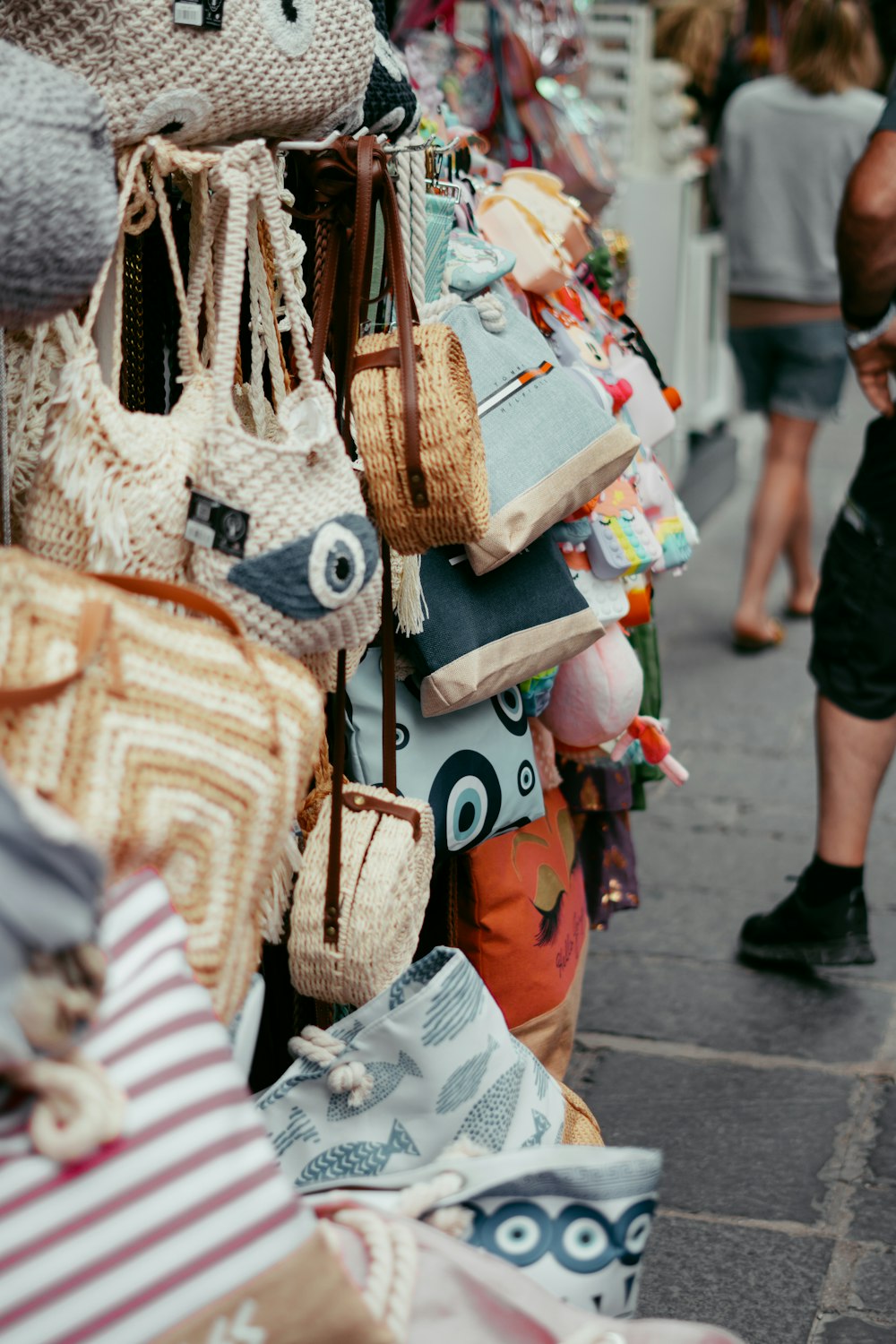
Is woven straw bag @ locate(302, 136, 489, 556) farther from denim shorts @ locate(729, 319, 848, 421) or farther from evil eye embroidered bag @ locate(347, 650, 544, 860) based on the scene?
denim shorts @ locate(729, 319, 848, 421)

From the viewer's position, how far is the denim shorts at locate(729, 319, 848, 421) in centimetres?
544

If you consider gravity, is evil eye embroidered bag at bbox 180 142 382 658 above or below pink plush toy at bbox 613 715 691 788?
above

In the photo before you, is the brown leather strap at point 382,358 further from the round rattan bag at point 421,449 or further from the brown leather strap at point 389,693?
the brown leather strap at point 389,693

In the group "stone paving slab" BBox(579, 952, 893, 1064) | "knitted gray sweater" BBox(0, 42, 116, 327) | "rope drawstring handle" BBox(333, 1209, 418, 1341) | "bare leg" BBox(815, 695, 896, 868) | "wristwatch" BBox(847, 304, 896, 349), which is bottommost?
"stone paving slab" BBox(579, 952, 893, 1064)

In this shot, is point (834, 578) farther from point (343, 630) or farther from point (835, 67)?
point (835, 67)

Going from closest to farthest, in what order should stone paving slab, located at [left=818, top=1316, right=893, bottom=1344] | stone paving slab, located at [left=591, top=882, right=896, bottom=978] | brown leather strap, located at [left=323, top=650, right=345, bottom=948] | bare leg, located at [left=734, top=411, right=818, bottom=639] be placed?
1. brown leather strap, located at [left=323, top=650, right=345, bottom=948]
2. stone paving slab, located at [left=818, top=1316, right=893, bottom=1344]
3. stone paving slab, located at [left=591, top=882, right=896, bottom=978]
4. bare leg, located at [left=734, top=411, right=818, bottom=639]

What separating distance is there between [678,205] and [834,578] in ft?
14.8

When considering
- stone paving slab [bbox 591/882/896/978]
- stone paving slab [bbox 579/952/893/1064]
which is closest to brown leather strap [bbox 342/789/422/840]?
stone paving slab [bbox 579/952/893/1064]

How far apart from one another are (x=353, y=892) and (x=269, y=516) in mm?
451

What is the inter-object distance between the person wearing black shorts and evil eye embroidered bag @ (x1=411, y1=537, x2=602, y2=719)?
1.04 meters

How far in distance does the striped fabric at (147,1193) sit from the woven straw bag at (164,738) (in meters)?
0.08

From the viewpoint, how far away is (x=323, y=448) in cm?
151

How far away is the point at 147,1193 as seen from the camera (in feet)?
3.37

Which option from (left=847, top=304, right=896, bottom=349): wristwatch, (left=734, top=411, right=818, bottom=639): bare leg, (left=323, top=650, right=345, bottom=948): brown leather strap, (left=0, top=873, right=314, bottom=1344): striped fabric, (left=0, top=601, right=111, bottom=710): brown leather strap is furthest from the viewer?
(left=734, top=411, right=818, bottom=639): bare leg
